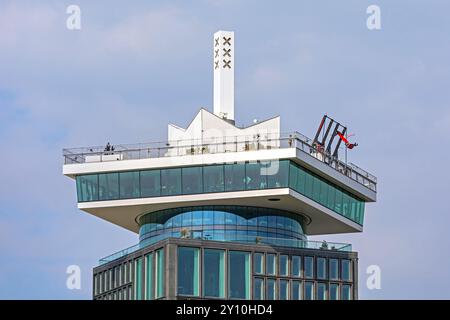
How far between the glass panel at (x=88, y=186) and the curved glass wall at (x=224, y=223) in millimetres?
6227

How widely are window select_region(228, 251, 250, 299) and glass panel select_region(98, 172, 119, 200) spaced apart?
12.5 metres

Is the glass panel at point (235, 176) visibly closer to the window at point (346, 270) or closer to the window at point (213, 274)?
the window at point (213, 274)

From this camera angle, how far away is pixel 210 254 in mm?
155875

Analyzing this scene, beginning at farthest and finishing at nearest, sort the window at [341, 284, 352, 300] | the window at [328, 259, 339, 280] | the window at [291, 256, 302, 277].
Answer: the window at [341, 284, 352, 300] → the window at [328, 259, 339, 280] → the window at [291, 256, 302, 277]

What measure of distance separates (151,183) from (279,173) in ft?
40.8

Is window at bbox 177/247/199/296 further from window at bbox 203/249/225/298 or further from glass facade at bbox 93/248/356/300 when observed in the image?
window at bbox 203/249/225/298

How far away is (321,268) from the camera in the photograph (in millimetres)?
161625

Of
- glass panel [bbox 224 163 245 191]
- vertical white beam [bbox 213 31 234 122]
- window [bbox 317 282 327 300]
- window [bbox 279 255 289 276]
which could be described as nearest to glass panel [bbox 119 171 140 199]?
glass panel [bbox 224 163 245 191]

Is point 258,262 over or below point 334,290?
over

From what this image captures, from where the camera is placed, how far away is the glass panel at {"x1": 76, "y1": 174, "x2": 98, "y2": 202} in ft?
525

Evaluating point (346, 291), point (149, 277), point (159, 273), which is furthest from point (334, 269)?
point (149, 277)

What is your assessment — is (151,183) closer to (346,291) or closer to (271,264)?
(271,264)

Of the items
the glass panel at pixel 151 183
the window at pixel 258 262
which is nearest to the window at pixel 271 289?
the window at pixel 258 262

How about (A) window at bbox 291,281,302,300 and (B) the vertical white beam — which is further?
(B) the vertical white beam
